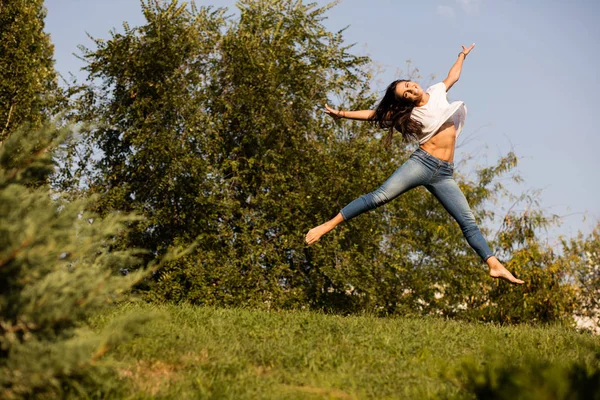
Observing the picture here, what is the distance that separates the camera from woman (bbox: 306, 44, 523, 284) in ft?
20.4

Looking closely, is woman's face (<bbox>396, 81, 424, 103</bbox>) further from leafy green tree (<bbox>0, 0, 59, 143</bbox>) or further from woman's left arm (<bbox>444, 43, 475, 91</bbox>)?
leafy green tree (<bbox>0, 0, 59, 143</bbox>)

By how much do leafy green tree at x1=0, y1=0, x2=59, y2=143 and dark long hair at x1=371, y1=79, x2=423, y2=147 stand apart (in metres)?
7.17

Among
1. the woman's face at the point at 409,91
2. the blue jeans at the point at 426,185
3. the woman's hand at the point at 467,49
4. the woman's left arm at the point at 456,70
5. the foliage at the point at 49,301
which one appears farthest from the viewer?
the woman's hand at the point at 467,49

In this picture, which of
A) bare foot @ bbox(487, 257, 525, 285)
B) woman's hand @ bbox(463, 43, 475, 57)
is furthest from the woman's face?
bare foot @ bbox(487, 257, 525, 285)

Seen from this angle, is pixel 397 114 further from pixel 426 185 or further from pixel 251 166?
pixel 251 166

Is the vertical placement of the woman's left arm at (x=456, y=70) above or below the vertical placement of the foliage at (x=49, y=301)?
above

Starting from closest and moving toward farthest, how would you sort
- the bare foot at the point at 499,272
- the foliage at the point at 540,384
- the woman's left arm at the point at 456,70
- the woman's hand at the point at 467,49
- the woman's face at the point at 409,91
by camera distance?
1. the foliage at the point at 540,384
2. the bare foot at the point at 499,272
3. the woman's face at the point at 409,91
4. the woman's left arm at the point at 456,70
5. the woman's hand at the point at 467,49

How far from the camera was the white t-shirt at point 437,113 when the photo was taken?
6.32 metres

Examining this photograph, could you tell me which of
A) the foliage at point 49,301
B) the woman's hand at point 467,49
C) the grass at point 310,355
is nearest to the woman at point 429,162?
the woman's hand at point 467,49

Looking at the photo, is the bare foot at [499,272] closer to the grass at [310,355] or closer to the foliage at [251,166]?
the grass at [310,355]

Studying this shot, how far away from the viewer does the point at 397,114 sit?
6.63 m

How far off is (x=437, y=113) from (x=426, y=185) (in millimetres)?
749

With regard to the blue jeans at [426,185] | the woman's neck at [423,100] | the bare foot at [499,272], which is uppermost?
the woman's neck at [423,100]

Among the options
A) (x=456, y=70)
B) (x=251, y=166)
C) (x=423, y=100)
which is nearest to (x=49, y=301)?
(x=423, y=100)
